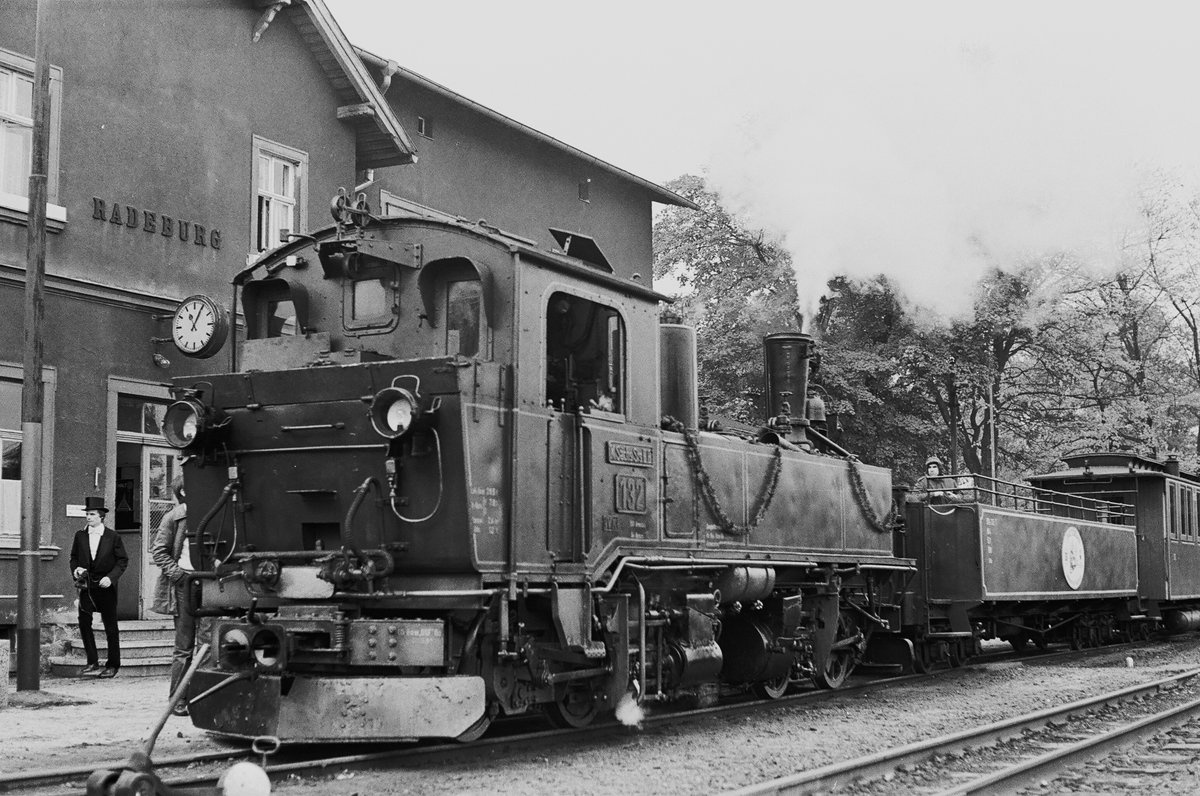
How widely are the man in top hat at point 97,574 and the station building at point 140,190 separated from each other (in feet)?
2.10

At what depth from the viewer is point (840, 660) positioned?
1283 cm

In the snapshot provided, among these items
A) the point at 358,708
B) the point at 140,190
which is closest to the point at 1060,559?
the point at 140,190

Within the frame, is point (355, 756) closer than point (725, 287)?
Yes

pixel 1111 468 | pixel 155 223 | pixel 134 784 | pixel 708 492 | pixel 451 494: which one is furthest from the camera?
pixel 1111 468

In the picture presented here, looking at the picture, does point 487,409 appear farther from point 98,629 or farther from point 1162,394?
point 1162,394

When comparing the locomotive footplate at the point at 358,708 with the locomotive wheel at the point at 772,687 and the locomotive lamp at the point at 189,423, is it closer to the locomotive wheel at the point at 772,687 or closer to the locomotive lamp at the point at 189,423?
the locomotive lamp at the point at 189,423

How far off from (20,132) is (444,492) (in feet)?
28.0

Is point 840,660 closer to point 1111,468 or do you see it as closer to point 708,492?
point 708,492

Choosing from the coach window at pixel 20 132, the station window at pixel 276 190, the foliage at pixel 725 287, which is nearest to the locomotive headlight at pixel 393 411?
the coach window at pixel 20 132

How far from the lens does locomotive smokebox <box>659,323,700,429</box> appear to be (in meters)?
9.94

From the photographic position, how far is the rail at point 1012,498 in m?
15.3

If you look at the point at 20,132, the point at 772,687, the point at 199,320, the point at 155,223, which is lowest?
the point at 772,687

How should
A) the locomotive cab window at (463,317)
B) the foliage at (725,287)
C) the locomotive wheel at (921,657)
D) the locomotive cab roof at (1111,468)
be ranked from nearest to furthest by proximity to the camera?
the locomotive cab window at (463,317), the locomotive wheel at (921,657), the locomotive cab roof at (1111,468), the foliage at (725,287)

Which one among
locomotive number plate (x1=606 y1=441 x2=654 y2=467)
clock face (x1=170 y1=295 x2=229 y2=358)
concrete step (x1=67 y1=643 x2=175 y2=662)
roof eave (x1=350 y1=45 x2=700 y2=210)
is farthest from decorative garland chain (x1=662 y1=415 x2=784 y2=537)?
roof eave (x1=350 y1=45 x2=700 y2=210)
